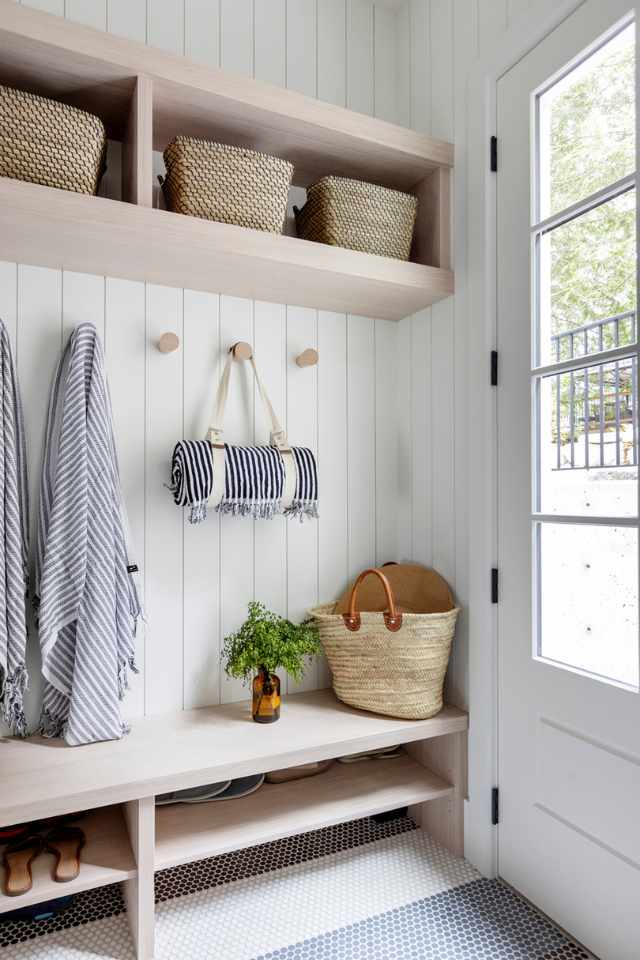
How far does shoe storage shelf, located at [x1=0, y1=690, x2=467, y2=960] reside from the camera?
1398 mm

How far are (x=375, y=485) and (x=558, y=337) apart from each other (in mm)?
821

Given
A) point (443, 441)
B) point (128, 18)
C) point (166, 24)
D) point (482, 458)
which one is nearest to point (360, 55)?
point (166, 24)

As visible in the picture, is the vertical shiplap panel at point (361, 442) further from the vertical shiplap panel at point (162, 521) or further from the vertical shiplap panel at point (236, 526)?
the vertical shiplap panel at point (162, 521)

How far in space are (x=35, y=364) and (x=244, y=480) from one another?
0.64 meters

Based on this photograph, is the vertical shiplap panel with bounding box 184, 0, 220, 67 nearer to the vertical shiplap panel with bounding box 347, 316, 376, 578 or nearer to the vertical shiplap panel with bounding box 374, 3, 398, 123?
the vertical shiplap panel with bounding box 374, 3, 398, 123

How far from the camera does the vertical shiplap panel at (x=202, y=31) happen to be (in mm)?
1872

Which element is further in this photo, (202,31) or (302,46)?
(302,46)

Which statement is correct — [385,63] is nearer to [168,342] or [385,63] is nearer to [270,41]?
[270,41]

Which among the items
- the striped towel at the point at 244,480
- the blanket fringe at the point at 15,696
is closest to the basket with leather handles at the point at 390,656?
the striped towel at the point at 244,480

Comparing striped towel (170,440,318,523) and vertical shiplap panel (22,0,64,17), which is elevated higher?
vertical shiplap panel (22,0,64,17)

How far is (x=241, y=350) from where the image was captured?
1.88 metres

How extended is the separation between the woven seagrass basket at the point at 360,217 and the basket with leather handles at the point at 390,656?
92 cm

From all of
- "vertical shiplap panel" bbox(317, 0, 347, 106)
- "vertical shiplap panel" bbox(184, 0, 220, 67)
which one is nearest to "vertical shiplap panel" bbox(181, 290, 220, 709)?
"vertical shiplap panel" bbox(184, 0, 220, 67)

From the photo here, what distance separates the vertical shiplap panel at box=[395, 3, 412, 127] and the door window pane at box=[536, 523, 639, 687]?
1.49 m
